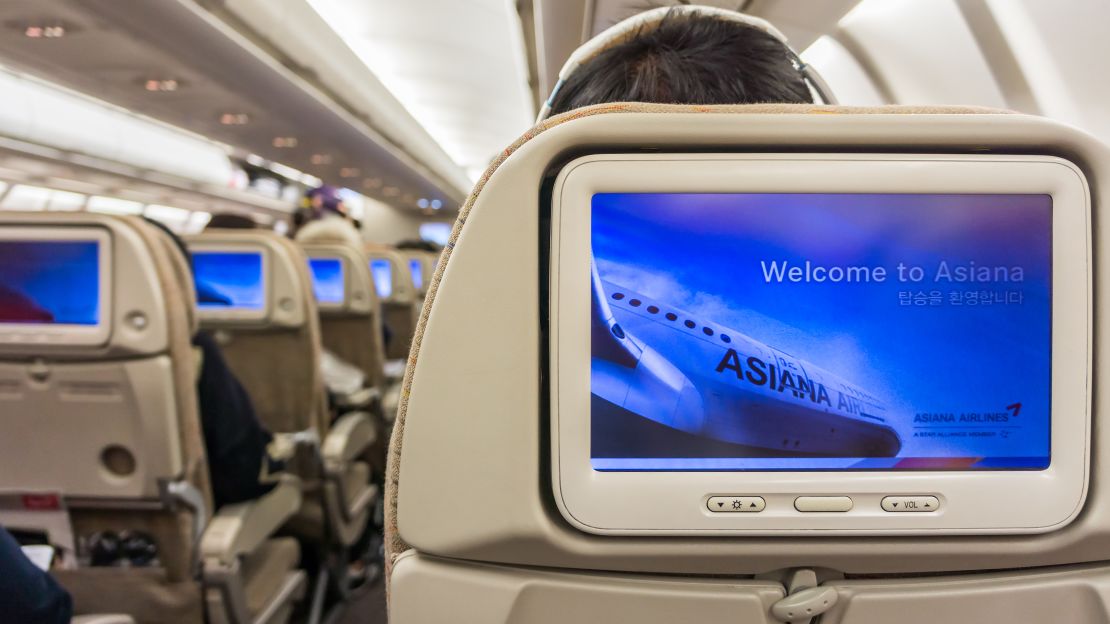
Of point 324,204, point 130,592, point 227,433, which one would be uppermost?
point 324,204

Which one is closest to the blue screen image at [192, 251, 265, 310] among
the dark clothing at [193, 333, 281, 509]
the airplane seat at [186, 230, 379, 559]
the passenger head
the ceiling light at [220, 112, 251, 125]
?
the airplane seat at [186, 230, 379, 559]

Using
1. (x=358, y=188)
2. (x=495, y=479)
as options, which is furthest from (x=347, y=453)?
(x=358, y=188)

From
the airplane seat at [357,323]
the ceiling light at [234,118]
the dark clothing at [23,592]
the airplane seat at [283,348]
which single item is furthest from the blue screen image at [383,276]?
the dark clothing at [23,592]

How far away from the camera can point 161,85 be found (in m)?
5.32

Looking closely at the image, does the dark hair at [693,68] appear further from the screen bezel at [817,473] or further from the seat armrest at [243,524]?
the seat armrest at [243,524]

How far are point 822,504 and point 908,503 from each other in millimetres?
85

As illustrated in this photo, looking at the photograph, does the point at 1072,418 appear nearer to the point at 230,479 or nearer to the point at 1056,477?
the point at 1056,477

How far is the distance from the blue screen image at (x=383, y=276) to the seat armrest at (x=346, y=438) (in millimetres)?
1834

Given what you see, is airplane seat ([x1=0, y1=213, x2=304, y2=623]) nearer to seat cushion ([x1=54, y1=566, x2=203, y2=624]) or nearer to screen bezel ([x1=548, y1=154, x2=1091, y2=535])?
seat cushion ([x1=54, y1=566, x2=203, y2=624])

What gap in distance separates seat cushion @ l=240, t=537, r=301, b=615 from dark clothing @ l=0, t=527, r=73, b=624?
1.10 meters

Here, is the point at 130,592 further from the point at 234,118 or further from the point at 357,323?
the point at 234,118

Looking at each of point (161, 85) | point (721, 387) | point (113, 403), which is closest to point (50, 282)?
point (113, 403)

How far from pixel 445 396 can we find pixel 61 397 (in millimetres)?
1646

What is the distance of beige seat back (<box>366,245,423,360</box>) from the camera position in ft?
16.7
